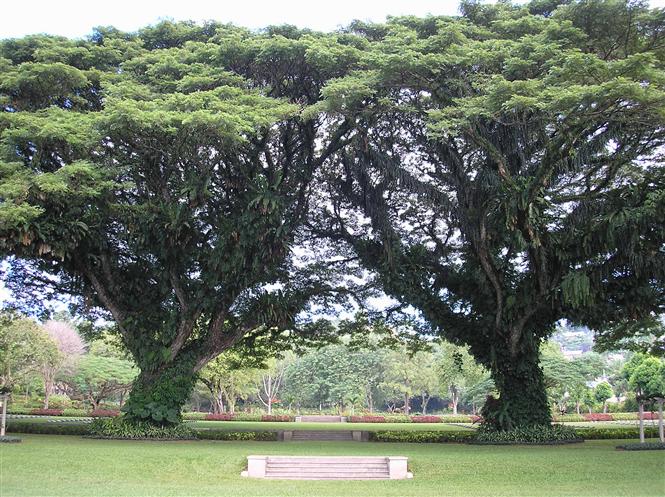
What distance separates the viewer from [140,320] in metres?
19.1

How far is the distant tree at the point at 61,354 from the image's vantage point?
38719mm

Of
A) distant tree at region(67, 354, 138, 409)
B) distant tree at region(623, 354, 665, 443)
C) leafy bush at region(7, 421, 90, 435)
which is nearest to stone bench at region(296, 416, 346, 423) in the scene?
distant tree at region(67, 354, 138, 409)

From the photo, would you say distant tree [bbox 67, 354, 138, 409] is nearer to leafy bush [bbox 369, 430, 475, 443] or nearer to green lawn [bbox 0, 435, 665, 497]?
leafy bush [bbox 369, 430, 475, 443]

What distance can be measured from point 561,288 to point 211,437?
40.6ft

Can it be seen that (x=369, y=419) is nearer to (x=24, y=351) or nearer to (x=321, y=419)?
(x=321, y=419)

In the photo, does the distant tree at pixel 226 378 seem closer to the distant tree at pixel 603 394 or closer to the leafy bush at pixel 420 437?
the leafy bush at pixel 420 437

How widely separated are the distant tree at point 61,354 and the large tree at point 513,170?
26.7 metres

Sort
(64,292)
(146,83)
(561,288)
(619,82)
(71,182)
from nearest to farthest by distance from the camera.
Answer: (619,82)
(71,182)
(561,288)
(146,83)
(64,292)

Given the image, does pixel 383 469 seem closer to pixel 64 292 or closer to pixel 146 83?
pixel 146 83

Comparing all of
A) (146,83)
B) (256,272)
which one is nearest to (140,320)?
(256,272)

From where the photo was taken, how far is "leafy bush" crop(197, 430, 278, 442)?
20.3 metres

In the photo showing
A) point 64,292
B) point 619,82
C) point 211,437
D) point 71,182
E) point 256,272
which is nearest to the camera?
point 619,82

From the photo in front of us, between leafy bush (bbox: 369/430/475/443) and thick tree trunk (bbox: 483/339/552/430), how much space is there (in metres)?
1.44

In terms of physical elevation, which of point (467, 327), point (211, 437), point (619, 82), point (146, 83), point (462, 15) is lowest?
point (211, 437)
